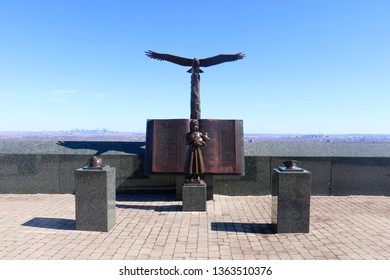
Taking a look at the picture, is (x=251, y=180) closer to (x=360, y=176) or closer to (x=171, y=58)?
(x=360, y=176)

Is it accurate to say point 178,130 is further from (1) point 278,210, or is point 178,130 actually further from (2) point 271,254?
(2) point 271,254

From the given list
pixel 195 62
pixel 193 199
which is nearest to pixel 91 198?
pixel 193 199

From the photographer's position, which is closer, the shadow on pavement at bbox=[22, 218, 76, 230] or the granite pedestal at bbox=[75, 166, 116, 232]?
the granite pedestal at bbox=[75, 166, 116, 232]

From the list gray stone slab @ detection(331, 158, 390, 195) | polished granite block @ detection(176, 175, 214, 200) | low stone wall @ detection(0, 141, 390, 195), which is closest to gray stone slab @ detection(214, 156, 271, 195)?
low stone wall @ detection(0, 141, 390, 195)

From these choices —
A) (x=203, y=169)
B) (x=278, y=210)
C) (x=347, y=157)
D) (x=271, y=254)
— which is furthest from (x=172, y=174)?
(x=347, y=157)

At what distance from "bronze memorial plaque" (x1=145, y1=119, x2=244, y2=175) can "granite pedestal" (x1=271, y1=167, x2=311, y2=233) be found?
107 inches

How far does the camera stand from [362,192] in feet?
32.0

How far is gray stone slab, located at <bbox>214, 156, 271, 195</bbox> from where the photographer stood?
9.79 metres

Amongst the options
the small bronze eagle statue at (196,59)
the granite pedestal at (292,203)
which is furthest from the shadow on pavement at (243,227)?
the small bronze eagle statue at (196,59)

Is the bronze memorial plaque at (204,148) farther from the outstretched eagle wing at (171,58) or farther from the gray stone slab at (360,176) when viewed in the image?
the gray stone slab at (360,176)

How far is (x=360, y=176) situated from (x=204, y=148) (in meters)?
4.75

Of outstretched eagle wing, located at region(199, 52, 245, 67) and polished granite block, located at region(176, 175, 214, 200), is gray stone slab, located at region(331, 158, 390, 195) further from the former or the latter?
outstretched eagle wing, located at region(199, 52, 245, 67)

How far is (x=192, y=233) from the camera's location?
6262 millimetres
